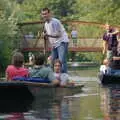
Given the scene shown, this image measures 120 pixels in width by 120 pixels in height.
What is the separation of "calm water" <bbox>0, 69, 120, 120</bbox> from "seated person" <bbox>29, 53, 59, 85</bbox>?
0.89 ft

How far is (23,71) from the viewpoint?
45.6ft

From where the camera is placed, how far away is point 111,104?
13.0 meters

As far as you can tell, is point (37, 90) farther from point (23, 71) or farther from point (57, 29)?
point (57, 29)

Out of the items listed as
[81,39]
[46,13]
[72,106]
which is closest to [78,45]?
[81,39]

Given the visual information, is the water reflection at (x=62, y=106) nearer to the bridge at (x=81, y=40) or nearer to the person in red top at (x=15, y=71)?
the person in red top at (x=15, y=71)

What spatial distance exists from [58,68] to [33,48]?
3710cm

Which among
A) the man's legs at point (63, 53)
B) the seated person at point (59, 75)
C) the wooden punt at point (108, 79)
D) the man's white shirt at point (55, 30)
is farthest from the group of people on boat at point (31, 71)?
the wooden punt at point (108, 79)

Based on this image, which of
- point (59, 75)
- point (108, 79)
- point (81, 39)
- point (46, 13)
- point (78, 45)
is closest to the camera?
point (59, 75)

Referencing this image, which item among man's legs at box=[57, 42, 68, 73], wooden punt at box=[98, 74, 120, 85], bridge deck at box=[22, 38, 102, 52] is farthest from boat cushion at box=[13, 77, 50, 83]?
bridge deck at box=[22, 38, 102, 52]

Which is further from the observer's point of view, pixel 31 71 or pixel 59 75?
pixel 59 75

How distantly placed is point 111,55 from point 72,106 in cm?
821

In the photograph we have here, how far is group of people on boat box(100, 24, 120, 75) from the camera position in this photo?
20.5 m

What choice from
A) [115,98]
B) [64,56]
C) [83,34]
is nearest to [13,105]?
[115,98]

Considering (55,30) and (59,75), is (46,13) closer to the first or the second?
(55,30)
